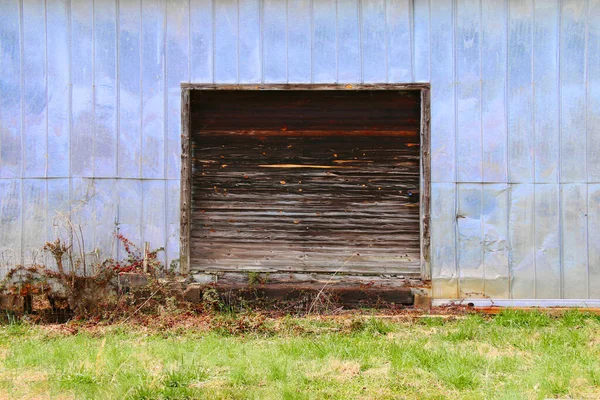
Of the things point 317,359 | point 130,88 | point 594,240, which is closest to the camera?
point 317,359

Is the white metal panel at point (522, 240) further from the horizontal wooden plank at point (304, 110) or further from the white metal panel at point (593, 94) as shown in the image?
the horizontal wooden plank at point (304, 110)

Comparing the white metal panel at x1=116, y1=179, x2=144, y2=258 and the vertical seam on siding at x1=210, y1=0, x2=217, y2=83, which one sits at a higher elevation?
the vertical seam on siding at x1=210, y1=0, x2=217, y2=83

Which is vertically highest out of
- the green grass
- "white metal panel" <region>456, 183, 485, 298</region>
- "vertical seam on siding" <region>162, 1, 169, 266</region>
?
"vertical seam on siding" <region>162, 1, 169, 266</region>

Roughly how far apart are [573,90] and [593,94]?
225 mm

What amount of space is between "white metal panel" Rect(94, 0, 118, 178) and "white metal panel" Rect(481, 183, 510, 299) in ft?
13.9

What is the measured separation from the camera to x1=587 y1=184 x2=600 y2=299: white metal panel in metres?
6.85

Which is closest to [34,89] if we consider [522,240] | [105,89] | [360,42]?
[105,89]

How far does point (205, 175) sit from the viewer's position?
724 centimetres

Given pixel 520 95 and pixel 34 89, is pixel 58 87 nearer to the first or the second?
pixel 34 89

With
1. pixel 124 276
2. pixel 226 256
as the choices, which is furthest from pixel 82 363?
pixel 226 256

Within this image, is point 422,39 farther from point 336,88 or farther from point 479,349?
point 479,349

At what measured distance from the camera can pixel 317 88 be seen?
7016 millimetres

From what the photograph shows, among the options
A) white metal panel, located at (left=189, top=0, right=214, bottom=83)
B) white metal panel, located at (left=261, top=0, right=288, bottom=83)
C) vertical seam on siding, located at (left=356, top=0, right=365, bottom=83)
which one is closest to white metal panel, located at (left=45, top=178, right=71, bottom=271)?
white metal panel, located at (left=189, top=0, right=214, bottom=83)

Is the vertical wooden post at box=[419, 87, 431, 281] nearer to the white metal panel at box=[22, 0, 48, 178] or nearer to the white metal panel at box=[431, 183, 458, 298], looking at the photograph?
the white metal panel at box=[431, 183, 458, 298]
